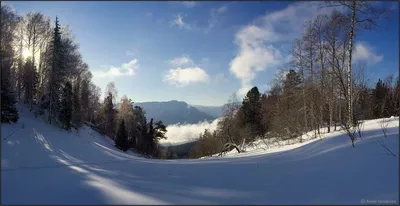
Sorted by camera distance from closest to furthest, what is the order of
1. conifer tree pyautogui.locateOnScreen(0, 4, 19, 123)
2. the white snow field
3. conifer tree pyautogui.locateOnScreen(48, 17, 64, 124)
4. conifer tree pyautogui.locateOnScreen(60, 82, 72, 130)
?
1. the white snow field
2. conifer tree pyautogui.locateOnScreen(0, 4, 19, 123)
3. conifer tree pyautogui.locateOnScreen(48, 17, 64, 124)
4. conifer tree pyautogui.locateOnScreen(60, 82, 72, 130)

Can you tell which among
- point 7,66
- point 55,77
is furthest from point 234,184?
point 7,66

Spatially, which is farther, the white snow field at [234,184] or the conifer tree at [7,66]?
the conifer tree at [7,66]

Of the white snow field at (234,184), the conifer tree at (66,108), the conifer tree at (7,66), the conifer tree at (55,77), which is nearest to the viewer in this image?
the white snow field at (234,184)

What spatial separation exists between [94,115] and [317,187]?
172ft

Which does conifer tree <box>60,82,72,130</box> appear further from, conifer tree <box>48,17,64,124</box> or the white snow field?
the white snow field

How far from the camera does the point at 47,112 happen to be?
22250 mm

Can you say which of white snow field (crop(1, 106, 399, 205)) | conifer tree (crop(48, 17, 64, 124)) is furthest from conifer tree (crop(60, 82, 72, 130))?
white snow field (crop(1, 106, 399, 205))

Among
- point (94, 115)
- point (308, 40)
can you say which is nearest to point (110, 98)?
point (94, 115)

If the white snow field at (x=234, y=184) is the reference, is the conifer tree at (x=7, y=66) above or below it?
above

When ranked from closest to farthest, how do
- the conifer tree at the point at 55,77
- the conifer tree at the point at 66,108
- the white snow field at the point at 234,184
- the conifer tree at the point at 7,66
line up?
the white snow field at the point at 234,184
the conifer tree at the point at 7,66
the conifer tree at the point at 55,77
the conifer tree at the point at 66,108

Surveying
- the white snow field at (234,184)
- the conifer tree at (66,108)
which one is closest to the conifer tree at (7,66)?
the conifer tree at (66,108)

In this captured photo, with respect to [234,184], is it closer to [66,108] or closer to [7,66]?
[66,108]

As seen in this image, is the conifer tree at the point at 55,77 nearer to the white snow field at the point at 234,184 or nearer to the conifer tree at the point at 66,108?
the conifer tree at the point at 66,108

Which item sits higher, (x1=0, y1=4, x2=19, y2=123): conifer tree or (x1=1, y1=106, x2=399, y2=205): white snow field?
(x1=0, y1=4, x2=19, y2=123): conifer tree
